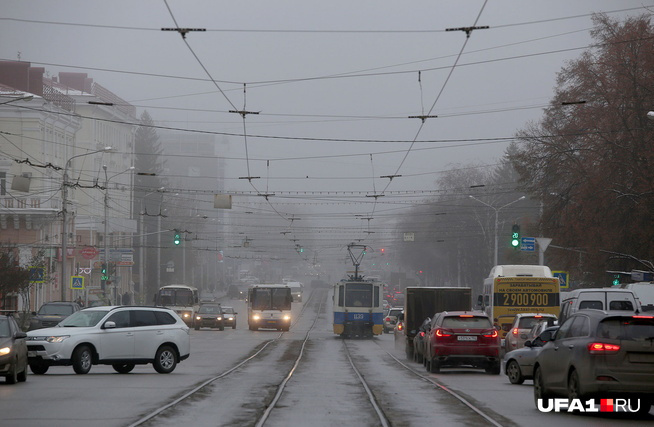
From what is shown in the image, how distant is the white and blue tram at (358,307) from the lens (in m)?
53.1

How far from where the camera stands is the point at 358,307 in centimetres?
5350

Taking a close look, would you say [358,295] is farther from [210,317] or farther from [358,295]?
[210,317]

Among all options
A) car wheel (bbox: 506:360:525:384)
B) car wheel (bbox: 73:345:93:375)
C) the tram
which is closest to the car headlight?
car wheel (bbox: 73:345:93:375)

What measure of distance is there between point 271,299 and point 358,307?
9.41m

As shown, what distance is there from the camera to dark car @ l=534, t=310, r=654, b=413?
14.5m

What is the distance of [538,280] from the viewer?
3703cm

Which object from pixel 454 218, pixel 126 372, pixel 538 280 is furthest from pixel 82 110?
pixel 126 372

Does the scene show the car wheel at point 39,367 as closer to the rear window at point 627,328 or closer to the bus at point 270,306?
the rear window at point 627,328

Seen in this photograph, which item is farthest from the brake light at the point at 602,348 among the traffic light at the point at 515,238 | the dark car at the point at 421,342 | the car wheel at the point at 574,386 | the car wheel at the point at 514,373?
the traffic light at the point at 515,238

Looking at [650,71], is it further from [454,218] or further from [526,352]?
[454,218]

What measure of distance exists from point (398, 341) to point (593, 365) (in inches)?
1211

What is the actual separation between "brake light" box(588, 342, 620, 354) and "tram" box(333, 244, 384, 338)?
1504 inches

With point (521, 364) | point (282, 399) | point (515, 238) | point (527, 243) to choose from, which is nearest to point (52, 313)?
point (515, 238)

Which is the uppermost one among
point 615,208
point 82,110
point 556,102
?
point 82,110
